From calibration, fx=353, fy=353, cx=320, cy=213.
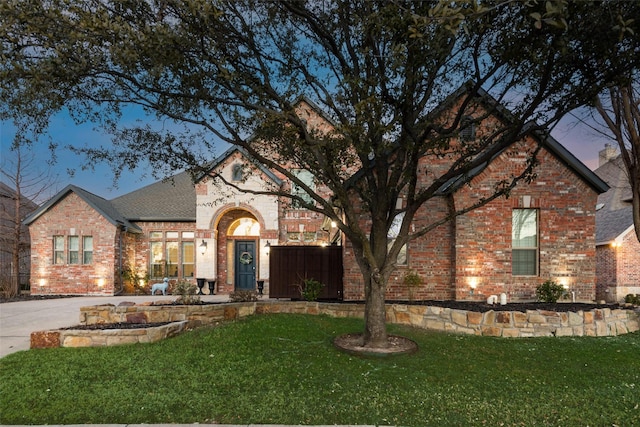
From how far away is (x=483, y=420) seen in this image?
4012mm

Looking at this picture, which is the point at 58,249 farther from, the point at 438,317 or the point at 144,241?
the point at 438,317

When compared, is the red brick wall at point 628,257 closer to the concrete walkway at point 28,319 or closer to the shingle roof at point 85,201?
the concrete walkway at point 28,319

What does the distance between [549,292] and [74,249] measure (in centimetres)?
1901

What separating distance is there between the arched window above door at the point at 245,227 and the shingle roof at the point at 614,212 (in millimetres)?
15474

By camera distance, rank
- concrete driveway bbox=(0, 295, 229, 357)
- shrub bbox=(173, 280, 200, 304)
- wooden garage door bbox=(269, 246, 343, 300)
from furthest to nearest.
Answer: wooden garage door bbox=(269, 246, 343, 300), shrub bbox=(173, 280, 200, 304), concrete driveway bbox=(0, 295, 229, 357)

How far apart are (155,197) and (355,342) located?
16.0 meters

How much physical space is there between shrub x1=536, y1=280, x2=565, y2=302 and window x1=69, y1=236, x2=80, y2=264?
18581mm

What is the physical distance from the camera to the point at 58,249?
16469 millimetres

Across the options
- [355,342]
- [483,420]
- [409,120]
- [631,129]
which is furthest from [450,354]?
[631,129]

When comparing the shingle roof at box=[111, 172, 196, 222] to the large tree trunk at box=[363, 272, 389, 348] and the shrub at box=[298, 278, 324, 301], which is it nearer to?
the shrub at box=[298, 278, 324, 301]

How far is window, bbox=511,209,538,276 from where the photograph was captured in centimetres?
1045

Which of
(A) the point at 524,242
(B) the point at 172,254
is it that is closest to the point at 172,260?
(B) the point at 172,254

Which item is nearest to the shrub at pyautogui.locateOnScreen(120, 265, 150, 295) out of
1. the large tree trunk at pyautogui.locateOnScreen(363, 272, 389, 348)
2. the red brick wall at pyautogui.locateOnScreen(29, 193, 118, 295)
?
the red brick wall at pyautogui.locateOnScreen(29, 193, 118, 295)

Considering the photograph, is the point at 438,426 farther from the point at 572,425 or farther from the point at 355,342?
the point at 355,342
